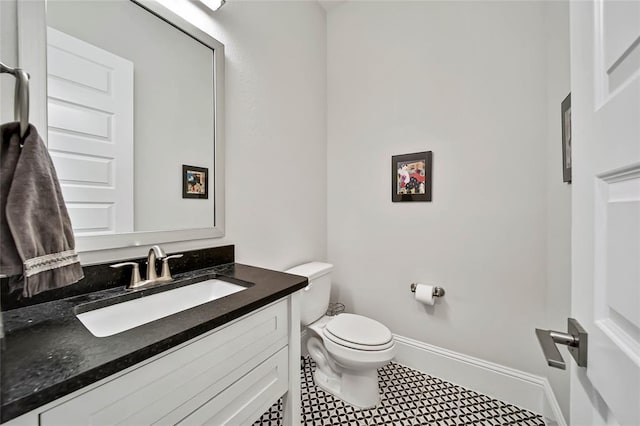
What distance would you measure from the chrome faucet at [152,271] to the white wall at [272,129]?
0.08m

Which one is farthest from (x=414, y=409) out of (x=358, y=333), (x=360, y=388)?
(x=358, y=333)

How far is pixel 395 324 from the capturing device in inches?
77.0

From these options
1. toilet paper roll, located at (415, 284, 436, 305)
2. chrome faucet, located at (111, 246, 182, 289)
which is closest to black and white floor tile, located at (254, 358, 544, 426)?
toilet paper roll, located at (415, 284, 436, 305)

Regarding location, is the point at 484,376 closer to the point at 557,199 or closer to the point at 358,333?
the point at 358,333

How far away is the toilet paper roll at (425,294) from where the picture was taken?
1.71 m

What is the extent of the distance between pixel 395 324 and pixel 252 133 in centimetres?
171

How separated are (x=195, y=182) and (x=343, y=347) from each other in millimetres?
1202

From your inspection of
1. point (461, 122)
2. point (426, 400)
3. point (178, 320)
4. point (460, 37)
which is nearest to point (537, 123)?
point (461, 122)

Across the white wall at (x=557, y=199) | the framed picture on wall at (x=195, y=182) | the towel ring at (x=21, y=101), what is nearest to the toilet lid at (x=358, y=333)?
the white wall at (x=557, y=199)

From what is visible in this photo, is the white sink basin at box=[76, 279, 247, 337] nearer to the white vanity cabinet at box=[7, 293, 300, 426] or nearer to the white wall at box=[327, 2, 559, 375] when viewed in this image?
the white vanity cabinet at box=[7, 293, 300, 426]

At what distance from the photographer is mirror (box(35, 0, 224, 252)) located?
907 mm

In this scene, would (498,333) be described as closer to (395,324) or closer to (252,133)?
(395,324)

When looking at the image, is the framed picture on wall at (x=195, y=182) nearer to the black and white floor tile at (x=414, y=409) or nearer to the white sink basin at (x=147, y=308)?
the white sink basin at (x=147, y=308)

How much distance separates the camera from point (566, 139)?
1155 mm
